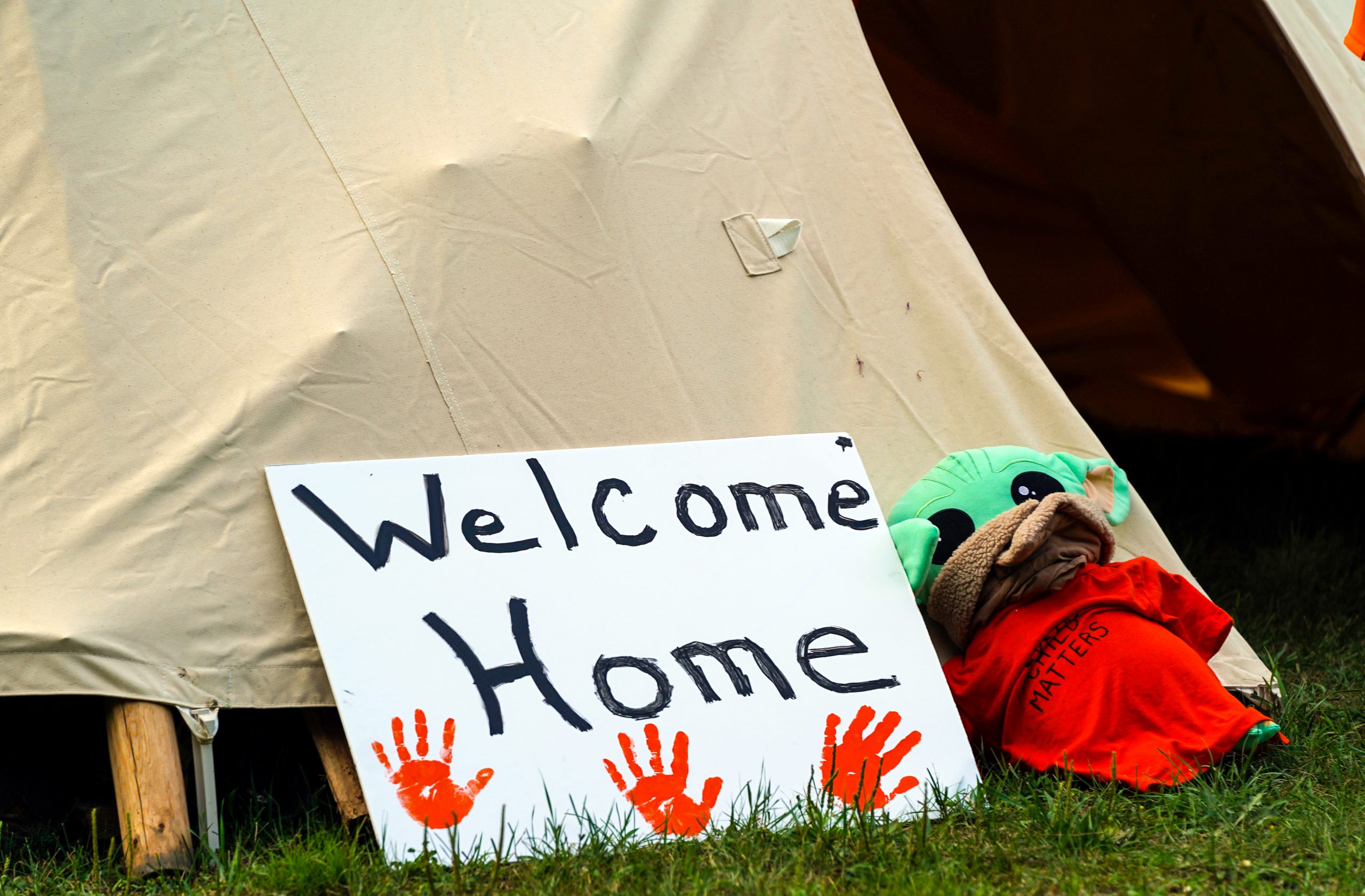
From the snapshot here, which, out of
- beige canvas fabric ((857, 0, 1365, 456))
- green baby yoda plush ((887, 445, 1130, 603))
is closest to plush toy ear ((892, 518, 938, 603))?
green baby yoda plush ((887, 445, 1130, 603))

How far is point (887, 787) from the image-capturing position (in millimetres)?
1555

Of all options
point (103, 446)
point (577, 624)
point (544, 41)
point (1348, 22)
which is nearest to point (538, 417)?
point (577, 624)

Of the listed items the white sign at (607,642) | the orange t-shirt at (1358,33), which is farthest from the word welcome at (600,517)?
the orange t-shirt at (1358,33)

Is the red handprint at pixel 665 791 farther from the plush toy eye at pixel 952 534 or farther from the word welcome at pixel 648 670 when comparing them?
the plush toy eye at pixel 952 534

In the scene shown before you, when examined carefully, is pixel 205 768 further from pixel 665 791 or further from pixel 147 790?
pixel 665 791

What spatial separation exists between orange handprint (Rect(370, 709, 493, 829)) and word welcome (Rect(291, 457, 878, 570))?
236 mm

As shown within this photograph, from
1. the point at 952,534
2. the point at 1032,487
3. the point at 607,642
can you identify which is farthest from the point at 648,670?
the point at 1032,487

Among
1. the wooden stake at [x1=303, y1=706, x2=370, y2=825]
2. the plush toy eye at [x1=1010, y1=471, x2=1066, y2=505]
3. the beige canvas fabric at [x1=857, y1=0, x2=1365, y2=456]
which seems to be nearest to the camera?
the wooden stake at [x1=303, y1=706, x2=370, y2=825]

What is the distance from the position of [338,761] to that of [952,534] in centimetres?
91

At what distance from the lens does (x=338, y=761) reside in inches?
57.2

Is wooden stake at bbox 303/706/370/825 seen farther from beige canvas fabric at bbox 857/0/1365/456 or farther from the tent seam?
beige canvas fabric at bbox 857/0/1365/456

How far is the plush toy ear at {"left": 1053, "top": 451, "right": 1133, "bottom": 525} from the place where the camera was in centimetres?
194

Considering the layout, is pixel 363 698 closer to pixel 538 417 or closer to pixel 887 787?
pixel 538 417

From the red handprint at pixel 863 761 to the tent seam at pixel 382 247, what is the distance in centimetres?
64
